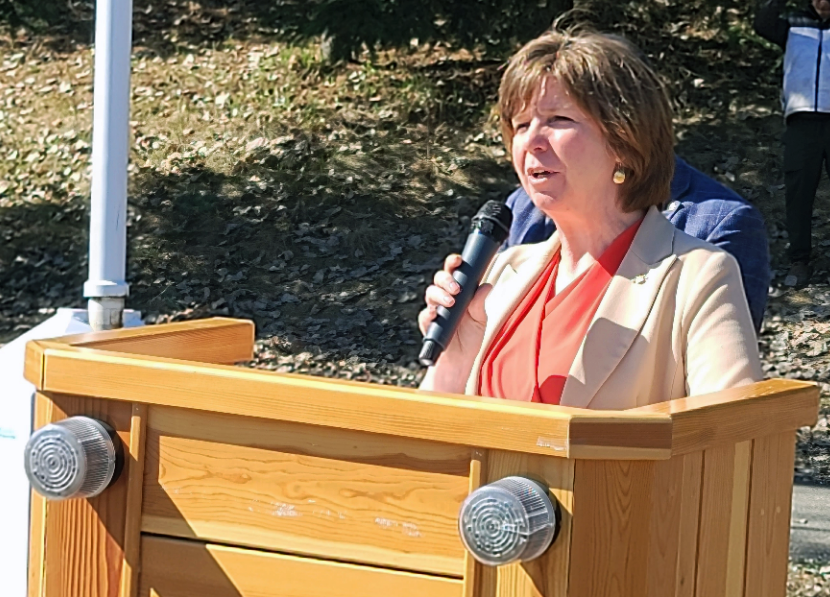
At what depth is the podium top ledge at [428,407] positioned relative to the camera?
1863 mm

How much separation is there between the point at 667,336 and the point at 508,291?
41cm

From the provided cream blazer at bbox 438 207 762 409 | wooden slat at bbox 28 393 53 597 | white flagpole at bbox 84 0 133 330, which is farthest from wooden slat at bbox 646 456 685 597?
white flagpole at bbox 84 0 133 330

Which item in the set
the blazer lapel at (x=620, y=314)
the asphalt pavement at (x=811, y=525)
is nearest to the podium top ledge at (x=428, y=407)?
the blazer lapel at (x=620, y=314)

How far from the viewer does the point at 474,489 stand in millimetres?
1924

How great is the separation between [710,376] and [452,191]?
8351mm

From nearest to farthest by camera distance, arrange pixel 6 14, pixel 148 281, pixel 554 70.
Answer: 1. pixel 554 70
2. pixel 148 281
3. pixel 6 14

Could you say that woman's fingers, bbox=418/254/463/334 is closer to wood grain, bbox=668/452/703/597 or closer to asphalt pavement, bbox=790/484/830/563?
wood grain, bbox=668/452/703/597

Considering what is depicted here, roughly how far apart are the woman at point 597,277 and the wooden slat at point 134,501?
0.59 meters

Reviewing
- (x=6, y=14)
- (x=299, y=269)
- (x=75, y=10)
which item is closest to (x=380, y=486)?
(x=299, y=269)

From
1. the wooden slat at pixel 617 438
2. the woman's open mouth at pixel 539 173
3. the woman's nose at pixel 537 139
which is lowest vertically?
the wooden slat at pixel 617 438

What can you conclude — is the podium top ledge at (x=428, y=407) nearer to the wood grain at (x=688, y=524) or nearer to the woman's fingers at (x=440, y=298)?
the wood grain at (x=688, y=524)

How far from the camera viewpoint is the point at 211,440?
84.7 inches

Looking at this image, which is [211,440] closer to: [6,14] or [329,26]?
[329,26]

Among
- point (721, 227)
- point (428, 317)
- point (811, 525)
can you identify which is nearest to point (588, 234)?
point (428, 317)
